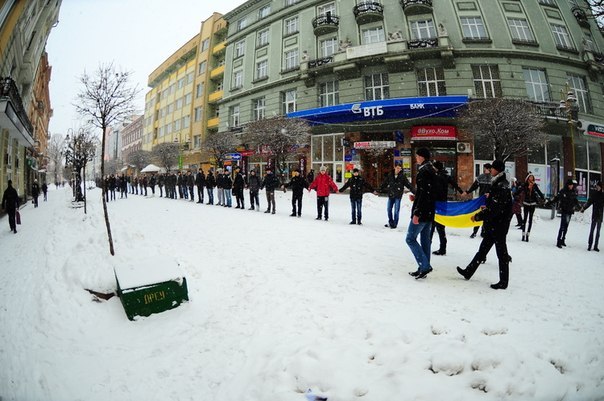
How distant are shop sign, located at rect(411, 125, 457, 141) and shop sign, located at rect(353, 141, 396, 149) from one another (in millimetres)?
1543

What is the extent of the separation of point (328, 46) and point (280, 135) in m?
10.6

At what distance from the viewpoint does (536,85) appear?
692 inches

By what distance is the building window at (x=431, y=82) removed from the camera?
18359 millimetres

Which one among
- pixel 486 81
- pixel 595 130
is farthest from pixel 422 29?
pixel 595 130

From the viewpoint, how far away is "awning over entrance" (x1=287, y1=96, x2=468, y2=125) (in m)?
16.6

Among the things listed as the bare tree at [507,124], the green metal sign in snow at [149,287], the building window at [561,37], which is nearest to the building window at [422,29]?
the building window at [561,37]

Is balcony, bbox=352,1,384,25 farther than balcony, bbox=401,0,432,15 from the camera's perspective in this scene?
Yes

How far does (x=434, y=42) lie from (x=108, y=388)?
23011mm

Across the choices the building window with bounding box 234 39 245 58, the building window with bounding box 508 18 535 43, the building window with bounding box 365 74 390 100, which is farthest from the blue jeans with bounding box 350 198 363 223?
the building window with bounding box 234 39 245 58

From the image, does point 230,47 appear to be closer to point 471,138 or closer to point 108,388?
point 471,138

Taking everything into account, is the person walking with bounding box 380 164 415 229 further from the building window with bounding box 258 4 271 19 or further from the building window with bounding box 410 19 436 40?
the building window with bounding box 258 4 271 19

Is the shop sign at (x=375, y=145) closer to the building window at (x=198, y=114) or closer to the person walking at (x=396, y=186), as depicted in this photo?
the person walking at (x=396, y=186)

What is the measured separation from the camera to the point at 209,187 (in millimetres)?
15859

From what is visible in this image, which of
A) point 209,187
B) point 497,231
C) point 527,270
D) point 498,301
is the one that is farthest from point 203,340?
point 209,187
